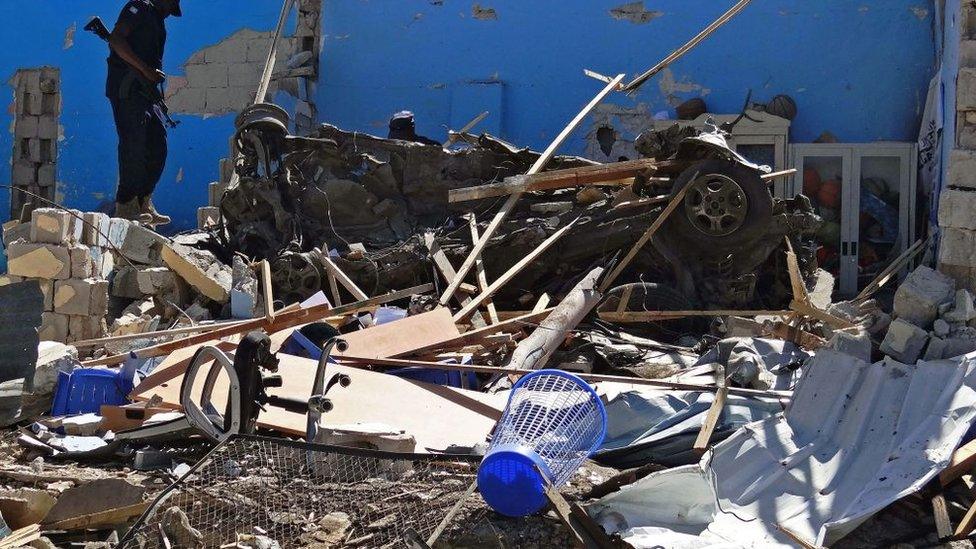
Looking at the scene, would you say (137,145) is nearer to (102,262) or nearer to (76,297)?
(102,262)

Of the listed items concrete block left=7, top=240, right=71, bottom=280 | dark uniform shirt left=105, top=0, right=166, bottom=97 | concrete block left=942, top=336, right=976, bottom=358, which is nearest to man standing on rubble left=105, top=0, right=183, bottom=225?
dark uniform shirt left=105, top=0, right=166, bottom=97

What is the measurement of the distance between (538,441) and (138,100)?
22.9 feet

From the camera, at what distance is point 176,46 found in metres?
14.2

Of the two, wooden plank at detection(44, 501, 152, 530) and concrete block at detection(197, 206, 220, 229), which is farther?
concrete block at detection(197, 206, 220, 229)

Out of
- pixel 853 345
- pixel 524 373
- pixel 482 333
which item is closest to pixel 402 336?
pixel 482 333

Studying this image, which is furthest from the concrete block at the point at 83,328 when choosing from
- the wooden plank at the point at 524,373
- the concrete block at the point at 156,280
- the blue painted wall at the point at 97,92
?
the blue painted wall at the point at 97,92

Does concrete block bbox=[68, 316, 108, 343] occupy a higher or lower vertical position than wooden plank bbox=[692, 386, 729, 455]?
higher

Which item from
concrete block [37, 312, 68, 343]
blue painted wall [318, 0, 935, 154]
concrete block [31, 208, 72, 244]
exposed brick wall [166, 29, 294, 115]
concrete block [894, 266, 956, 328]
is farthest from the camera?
exposed brick wall [166, 29, 294, 115]

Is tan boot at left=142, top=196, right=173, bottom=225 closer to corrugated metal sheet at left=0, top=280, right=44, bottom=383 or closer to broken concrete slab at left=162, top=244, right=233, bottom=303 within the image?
broken concrete slab at left=162, top=244, right=233, bottom=303

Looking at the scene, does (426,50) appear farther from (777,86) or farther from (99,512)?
(99,512)

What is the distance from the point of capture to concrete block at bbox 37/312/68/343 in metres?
8.00

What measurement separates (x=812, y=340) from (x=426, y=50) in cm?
828

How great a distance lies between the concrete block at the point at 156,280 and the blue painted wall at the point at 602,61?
5.58 meters

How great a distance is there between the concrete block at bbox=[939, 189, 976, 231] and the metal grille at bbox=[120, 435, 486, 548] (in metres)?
3.55
